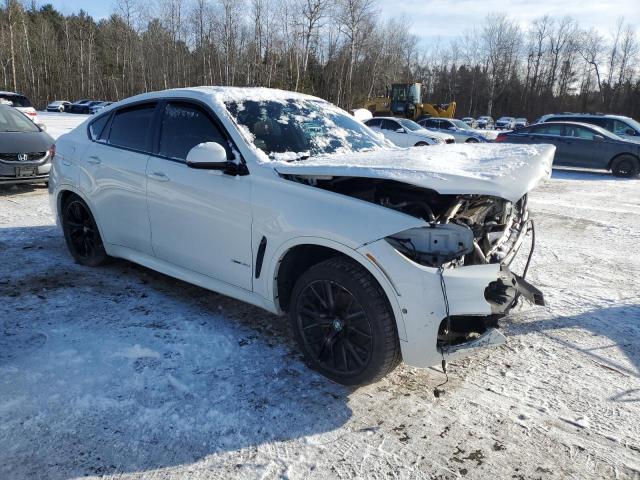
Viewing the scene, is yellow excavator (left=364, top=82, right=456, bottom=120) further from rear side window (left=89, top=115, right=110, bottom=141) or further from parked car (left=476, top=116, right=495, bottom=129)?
rear side window (left=89, top=115, right=110, bottom=141)

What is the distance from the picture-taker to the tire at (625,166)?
13.7 m

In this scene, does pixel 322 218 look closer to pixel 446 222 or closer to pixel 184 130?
pixel 446 222

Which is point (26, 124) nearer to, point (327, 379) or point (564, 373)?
point (327, 379)

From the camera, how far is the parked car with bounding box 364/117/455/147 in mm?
16589

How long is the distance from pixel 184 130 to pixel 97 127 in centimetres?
149

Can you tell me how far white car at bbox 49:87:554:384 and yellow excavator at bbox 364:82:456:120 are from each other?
30.0 m

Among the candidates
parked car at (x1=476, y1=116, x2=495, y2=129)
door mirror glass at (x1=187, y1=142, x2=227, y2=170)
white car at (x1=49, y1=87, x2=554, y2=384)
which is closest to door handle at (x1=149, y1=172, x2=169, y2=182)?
white car at (x1=49, y1=87, x2=554, y2=384)

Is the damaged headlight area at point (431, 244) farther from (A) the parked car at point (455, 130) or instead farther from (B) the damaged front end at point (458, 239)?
(A) the parked car at point (455, 130)

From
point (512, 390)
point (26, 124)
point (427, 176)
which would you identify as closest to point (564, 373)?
point (512, 390)

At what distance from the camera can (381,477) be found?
7.55 ft

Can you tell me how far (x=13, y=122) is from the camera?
9391 mm

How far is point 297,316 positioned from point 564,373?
184cm

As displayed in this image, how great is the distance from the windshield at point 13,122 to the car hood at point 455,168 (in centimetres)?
826

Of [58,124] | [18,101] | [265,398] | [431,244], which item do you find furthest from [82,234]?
[58,124]
